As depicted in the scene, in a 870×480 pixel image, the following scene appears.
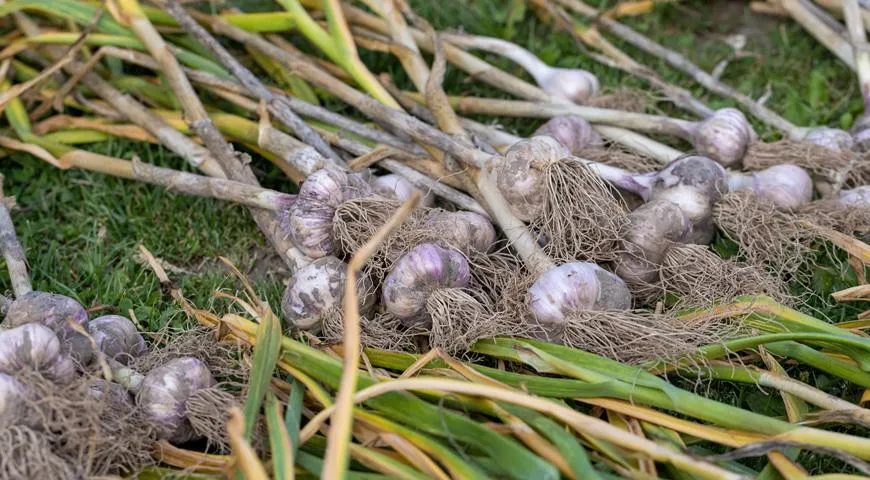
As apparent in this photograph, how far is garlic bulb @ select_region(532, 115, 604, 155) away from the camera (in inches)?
98.5

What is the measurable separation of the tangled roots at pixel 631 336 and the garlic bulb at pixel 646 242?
0.69ft

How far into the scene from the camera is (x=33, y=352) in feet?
5.46

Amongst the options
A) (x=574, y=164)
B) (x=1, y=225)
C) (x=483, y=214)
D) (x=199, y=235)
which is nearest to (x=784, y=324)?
(x=574, y=164)

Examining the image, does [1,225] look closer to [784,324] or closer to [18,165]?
[18,165]

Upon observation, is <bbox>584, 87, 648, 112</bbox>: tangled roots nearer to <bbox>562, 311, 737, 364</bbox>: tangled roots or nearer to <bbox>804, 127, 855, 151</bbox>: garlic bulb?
<bbox>804, 127, 855, 151</bbox>: garlic bulb

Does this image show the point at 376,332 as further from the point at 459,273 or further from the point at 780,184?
the point at 780,184

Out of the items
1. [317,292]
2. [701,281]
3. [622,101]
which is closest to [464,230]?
[317,292]

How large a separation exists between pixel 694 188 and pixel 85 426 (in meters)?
1.44

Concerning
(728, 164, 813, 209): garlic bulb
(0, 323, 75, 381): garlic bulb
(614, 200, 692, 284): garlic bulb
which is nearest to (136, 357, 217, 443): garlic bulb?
(0, 323, 75, 381): garlic bulb

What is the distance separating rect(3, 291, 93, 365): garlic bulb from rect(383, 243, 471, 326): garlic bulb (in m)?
0.62

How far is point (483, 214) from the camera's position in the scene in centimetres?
220

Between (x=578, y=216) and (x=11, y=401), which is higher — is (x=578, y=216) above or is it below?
above

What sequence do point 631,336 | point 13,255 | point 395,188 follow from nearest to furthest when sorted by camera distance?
point 631,336
point 13,255
point 395,188

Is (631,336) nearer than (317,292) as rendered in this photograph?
Yes
